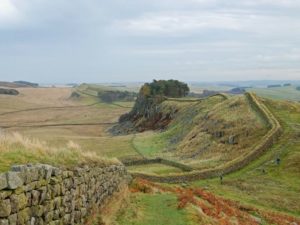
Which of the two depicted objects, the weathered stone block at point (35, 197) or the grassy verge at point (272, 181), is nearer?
the weathered stone block at point (35, 197)

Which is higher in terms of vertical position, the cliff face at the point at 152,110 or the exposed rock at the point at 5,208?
the exposed rock at the point at 5,208

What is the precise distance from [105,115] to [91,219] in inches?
5836

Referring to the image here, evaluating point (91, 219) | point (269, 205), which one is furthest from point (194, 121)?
point (91, 219)

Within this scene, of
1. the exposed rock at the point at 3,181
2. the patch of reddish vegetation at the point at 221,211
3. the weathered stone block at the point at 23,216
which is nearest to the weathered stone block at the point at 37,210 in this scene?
the weathered stone block at the point at 23,216

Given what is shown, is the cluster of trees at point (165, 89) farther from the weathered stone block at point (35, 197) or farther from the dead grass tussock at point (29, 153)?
the weathered stone block at point (35, 197)

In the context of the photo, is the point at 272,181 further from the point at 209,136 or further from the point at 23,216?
the point at 23,216

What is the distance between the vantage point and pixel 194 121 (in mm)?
90188

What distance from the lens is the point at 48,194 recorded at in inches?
563

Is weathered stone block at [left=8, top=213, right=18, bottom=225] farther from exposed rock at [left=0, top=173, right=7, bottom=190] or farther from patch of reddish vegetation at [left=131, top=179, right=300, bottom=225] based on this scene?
patch of reddish vegetation at [left=131, top=179, right=300, bottom=225]

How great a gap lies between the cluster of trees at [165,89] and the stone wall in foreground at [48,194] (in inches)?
4677

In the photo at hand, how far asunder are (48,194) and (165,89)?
428 feet

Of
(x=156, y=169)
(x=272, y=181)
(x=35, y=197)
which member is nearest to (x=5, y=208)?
(x=35, y=197)

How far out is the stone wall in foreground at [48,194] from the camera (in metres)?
11.9

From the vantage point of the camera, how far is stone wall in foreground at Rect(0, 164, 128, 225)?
38.9 ft
